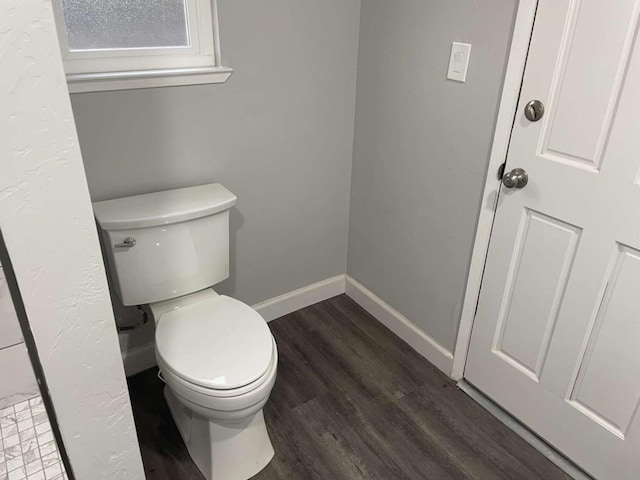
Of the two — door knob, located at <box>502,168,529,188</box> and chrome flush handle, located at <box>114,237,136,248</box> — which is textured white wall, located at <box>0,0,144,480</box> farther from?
door knob, located at <box>502,168,529,188</box>

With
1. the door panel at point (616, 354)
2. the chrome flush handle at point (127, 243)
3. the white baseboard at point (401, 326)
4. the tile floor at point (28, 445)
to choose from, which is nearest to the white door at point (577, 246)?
the door panel at point (616, 354)

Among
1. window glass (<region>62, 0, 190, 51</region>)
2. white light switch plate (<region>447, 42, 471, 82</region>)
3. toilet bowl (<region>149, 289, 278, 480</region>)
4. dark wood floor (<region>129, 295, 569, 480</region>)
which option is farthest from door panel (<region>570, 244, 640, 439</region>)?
window glass (<region>62, 0, 190, 51</region>)

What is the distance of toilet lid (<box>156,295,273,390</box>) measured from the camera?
145 centimetres

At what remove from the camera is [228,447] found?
1.62m

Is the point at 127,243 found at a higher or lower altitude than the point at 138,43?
lower

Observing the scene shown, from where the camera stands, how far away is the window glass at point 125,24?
Result: 1.57 metres

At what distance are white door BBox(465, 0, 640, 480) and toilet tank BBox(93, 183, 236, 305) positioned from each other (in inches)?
39.4

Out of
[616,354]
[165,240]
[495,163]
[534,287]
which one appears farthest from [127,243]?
[616,354]

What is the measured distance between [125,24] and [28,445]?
131 centimetres

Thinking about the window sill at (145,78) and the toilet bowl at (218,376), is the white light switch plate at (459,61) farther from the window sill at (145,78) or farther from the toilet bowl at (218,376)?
the toilet bowl at (218,376)

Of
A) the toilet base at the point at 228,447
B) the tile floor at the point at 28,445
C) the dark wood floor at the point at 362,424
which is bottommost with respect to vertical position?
the dark wood floor at the point at 362,424

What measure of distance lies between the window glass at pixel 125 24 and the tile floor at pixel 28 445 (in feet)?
3.69

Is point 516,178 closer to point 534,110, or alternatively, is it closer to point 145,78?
point 534,110

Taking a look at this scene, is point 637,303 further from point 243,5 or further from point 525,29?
point 243,5
